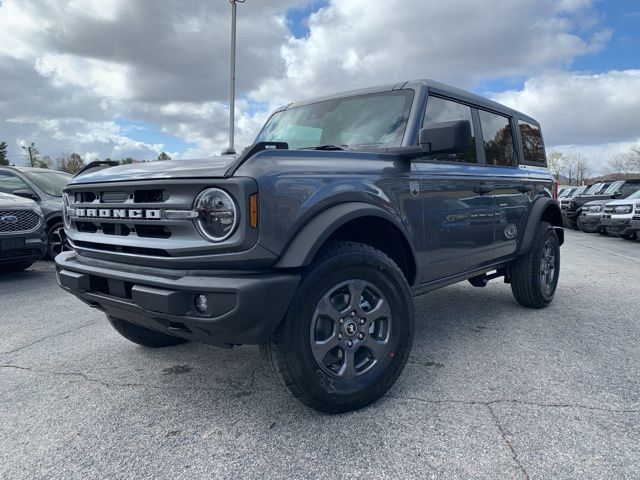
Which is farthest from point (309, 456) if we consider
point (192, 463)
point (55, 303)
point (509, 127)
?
point (55, 303)

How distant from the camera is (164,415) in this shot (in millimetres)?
2504

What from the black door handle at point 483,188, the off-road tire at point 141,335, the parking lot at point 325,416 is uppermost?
the black door handle at point 483,188

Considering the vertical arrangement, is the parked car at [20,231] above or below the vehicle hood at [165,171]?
below

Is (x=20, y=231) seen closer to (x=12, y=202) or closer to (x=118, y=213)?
(x=12, y=202)

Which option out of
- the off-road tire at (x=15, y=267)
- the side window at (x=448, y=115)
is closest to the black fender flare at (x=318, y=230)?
the side window at (x=448, y=115)

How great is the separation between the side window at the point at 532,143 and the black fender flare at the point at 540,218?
1.55 ft

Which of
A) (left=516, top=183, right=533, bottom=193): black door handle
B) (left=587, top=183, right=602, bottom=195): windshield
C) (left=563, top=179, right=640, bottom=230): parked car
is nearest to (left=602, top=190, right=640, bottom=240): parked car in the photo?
(left=563, top=179, right=640, bottom=230): parked car

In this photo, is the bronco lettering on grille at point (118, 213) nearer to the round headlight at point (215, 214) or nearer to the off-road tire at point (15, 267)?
the round headlight at point (215, 214)

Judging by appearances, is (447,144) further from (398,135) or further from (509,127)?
(509,127)

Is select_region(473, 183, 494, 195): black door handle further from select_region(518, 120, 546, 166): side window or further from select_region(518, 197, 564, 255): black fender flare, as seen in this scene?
select_region(518, 120, 546, 166): side window

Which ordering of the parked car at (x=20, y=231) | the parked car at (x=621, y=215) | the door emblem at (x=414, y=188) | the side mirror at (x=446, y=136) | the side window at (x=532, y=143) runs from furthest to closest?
the parked car at (x=621, y=215) < the parked car at (x=20, y=231) < the side window at (x=532, y=143) < the door emblem at (x=414, y=188) < the side mirror at (x=446, y=136)

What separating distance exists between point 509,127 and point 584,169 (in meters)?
66.5

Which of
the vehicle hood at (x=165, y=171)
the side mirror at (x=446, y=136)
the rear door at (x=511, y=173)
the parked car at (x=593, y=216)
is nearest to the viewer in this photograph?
the vehicle hood at (x=165, y=171)

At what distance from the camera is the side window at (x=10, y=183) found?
802 cm
